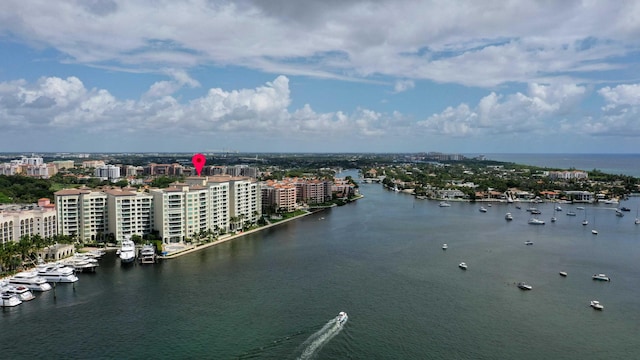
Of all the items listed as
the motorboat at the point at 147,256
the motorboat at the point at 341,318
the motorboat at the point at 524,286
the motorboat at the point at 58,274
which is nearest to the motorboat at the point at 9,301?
the motorboat at the point at 58,274

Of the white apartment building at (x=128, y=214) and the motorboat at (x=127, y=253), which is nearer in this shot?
the motorboat at (x=127, y=253)

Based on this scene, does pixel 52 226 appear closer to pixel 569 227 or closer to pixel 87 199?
pixel 87 199

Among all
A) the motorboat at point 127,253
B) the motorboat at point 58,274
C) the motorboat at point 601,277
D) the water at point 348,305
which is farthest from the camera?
the motorboat at point 127,253

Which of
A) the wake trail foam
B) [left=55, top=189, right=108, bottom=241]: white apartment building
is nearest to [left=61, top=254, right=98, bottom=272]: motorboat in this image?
[left=55, top=189, right=108, bottom=241]: white apartment building

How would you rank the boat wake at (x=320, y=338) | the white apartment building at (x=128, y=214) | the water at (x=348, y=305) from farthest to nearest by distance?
the white apartment building at (x=128, y=214) → the water at (x=348, y=305) → the boat wake at (x=320, y=338)

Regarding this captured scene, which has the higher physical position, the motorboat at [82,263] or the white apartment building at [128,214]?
the white apartment building at [128,214]

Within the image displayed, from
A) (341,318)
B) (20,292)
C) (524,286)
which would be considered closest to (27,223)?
(20,292)

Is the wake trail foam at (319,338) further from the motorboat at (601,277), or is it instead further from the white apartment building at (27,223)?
the white apartment building at (27,223)
